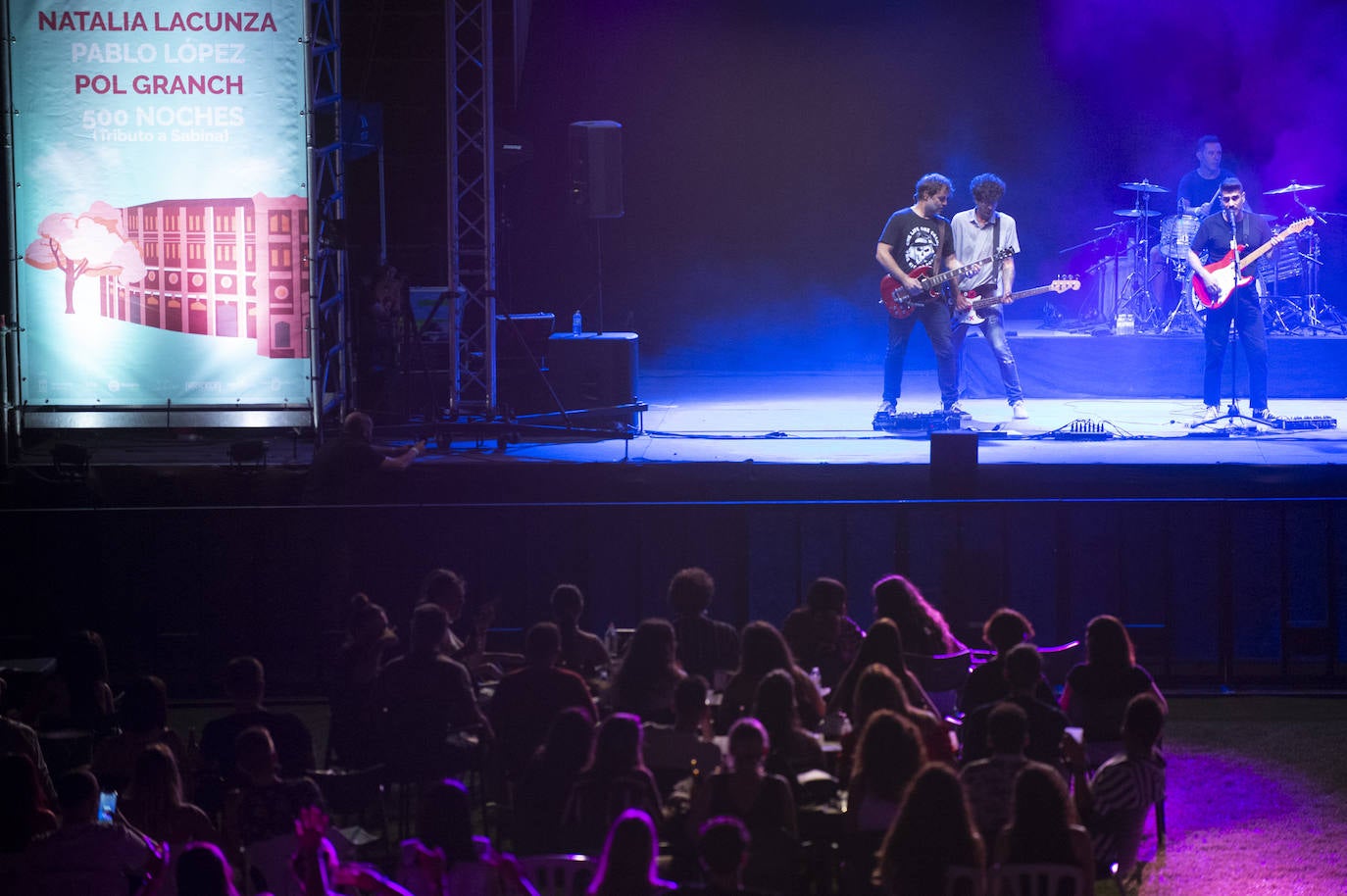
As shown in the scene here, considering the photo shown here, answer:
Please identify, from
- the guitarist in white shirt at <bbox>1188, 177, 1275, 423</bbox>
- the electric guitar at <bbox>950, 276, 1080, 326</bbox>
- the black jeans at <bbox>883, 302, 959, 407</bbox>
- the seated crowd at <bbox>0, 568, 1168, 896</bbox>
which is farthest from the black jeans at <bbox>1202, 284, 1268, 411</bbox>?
the seated crowd at <bbox>0, 568, 1168, 896</bbox>

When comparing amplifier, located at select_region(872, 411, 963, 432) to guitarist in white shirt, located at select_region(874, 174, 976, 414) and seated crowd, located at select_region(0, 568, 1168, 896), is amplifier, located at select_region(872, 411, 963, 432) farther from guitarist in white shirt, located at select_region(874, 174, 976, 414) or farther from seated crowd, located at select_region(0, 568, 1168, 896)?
seated crowd, located at select_region(0, 568, 1168, 896)

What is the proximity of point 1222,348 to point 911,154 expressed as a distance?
7484 millimetres

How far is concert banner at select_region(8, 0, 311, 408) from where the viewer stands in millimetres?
10125

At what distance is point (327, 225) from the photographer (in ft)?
36.9

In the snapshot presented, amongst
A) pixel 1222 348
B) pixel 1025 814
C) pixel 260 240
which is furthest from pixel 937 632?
pixel 1222 348

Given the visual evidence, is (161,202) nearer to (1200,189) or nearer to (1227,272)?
(1227,272)

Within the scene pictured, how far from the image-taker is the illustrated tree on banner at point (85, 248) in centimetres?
1031

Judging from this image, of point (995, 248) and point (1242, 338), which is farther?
point (995, 248)

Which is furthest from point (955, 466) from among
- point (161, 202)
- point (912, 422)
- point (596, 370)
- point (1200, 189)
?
point (1200, 189)

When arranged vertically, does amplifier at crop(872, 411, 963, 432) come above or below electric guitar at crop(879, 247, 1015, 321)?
below

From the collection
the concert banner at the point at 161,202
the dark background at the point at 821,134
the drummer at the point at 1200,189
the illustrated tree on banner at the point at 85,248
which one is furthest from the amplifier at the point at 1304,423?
the illustrated tree on banner at the point at 85,248

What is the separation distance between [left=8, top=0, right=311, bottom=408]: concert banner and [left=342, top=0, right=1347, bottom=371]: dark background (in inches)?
274

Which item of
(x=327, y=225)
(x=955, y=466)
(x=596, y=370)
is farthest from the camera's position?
(x=596, y=370)

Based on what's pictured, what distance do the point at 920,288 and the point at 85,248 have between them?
649 centimetres
